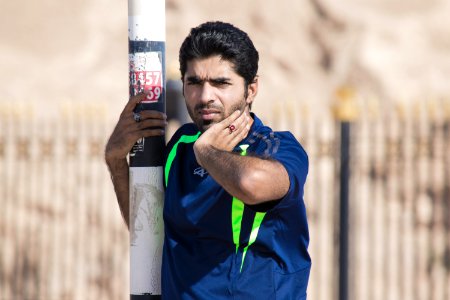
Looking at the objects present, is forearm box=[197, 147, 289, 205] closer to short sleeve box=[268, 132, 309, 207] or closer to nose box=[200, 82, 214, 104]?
short sleeve box=[268, 132, 309, 207]

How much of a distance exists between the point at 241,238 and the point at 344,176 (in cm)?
543

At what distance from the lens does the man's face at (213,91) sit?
2.90m

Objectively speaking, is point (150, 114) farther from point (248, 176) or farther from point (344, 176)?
point (344, 176)

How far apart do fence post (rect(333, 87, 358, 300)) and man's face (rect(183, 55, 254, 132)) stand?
525 cm

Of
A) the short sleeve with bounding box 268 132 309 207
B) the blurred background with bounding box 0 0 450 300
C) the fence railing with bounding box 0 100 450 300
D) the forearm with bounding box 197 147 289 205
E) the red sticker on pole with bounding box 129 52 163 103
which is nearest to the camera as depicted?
the forearm with bounding box 197 147 289 205

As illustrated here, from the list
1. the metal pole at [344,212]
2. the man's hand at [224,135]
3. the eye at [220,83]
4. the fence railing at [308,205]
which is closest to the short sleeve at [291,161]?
the man's hand at [224,135]

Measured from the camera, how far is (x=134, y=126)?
9.90 feet

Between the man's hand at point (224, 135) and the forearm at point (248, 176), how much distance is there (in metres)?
0.05

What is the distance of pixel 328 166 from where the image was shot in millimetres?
9922


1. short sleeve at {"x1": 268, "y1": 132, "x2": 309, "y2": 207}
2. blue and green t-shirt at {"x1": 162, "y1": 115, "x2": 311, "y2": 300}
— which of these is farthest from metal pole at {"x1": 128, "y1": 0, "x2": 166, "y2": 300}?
short sleeve at {"x1": 268, "y1": 132, "x2": 309, "y2": 207}

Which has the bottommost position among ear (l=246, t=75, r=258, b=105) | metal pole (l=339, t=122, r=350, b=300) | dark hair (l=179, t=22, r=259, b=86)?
metal pole (l=339, t=122, r=350, b=300)

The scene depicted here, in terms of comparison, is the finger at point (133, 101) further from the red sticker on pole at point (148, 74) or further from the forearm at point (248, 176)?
the forearm at point (248, 176)

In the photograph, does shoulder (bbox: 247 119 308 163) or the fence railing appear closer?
shoulder (bbox: 247 119 308 163)

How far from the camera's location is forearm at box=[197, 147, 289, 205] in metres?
2.60
